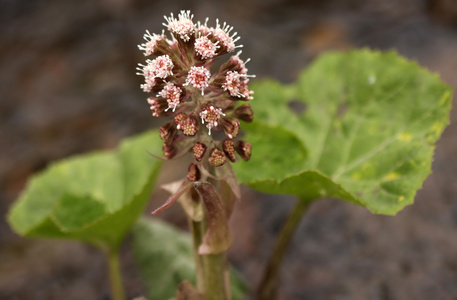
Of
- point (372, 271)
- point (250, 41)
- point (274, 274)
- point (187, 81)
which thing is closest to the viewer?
point (187, 81)

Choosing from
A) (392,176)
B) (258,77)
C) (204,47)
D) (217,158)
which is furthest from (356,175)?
(258,77)

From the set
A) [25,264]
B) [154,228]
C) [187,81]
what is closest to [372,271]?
[154,228]

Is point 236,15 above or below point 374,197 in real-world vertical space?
above

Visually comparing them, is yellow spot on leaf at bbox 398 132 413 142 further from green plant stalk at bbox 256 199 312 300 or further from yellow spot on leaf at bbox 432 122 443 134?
green plant stalk at bbox 256 199 312 300

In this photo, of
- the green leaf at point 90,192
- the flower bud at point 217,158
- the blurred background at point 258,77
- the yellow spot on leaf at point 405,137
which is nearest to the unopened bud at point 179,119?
the flower bud at point 217,158

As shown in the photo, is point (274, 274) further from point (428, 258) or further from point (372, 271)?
point (428, 258)
